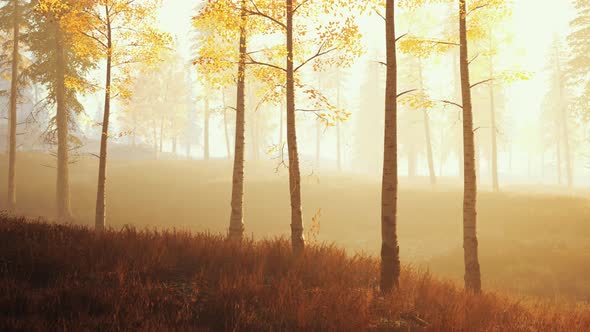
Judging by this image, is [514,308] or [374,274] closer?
[514,308]

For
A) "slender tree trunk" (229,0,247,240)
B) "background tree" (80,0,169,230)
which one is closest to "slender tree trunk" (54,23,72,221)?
"background tree" (80,0,169,230)

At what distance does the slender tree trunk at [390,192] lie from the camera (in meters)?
6.59

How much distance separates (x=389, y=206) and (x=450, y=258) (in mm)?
10078

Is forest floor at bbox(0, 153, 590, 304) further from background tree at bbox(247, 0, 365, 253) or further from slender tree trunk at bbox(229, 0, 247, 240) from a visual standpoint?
background tree at bbox(247, 0, 365, 253)

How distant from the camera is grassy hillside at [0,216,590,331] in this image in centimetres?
416

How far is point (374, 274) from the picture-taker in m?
7.49

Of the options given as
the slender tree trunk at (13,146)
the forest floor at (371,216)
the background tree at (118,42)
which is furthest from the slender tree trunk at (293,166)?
the slender tree trunk at (13,146)

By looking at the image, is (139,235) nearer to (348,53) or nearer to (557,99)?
(348,53)

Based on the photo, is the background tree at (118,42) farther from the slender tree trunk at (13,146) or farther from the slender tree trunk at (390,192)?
the slender tree trunk at (13,146)

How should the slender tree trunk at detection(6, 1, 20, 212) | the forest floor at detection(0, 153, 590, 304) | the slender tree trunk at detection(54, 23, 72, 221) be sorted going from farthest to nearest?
the slender tree trunk at detection(6, 1, 20, 212)
the slender tree trunk at detection(54, 23, 72, 221)
the forest floor at detection(0, 153, 590, 304)

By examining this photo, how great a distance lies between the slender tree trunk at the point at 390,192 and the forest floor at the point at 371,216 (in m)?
3.34

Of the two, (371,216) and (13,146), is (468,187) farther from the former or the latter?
(13,146)

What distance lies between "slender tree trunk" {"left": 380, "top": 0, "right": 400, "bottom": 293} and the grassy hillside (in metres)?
0.41

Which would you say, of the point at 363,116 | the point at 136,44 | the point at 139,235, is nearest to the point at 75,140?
the point at 136,44
